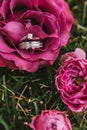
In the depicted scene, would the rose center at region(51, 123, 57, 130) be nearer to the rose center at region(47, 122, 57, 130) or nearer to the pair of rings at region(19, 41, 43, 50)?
the rose center at region(47, 122, 57, 130)

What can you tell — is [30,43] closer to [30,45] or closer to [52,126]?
[30,45]

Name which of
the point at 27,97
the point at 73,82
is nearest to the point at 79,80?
the point at 73,82

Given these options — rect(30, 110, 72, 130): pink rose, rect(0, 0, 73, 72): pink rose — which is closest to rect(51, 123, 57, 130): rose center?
rect(30, 110, 72, 130): pink rose

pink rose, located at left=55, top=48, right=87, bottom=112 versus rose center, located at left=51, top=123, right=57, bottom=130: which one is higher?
pink rose, located at left=55, top=48, right=87, bottom=112

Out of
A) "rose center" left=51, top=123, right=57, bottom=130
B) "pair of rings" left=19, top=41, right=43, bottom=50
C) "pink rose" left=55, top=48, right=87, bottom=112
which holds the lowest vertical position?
"rose center" left=51, top=123, right=57, bottom=130

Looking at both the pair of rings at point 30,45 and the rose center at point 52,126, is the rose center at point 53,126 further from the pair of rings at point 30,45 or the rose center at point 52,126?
the pair of rings at point 30,45

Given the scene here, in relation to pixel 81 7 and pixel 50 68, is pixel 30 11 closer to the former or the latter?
pixel 50 68

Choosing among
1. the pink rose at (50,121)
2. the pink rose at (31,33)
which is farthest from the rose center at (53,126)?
the pink rose at (31,33)

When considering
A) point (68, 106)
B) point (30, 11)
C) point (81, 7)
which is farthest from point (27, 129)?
point (81, 7)
